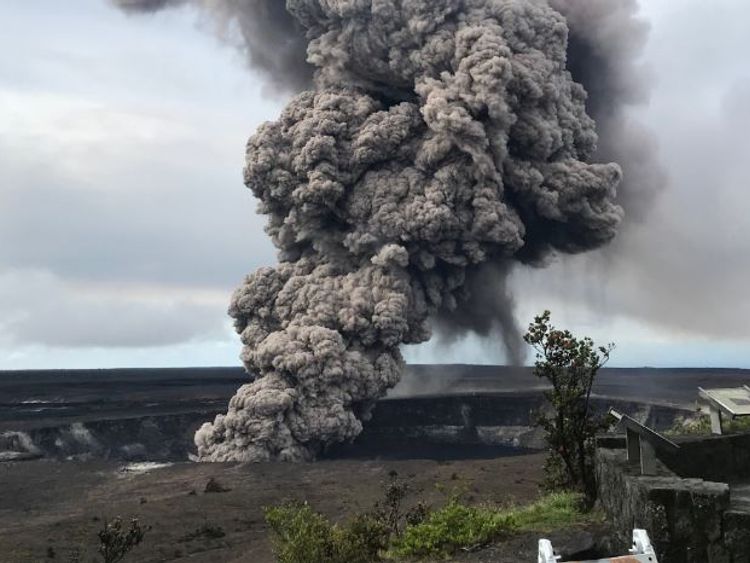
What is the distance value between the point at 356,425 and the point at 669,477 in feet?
86.8

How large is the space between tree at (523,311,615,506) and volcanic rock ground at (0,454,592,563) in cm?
244

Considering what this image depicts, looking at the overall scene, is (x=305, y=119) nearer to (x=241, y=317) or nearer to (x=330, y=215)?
(x=330, y=215)

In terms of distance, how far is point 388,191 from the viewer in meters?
35.9

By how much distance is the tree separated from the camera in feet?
39.0

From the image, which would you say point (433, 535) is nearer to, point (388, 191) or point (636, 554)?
point (636, 554)

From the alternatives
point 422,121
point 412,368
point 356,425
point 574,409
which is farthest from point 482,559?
point 412,368

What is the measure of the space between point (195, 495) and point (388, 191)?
57.4 ft

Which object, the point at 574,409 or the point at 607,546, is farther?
the point at 574,409

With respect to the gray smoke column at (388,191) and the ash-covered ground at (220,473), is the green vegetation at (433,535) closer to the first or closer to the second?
the ash-covered ground at (220,473)

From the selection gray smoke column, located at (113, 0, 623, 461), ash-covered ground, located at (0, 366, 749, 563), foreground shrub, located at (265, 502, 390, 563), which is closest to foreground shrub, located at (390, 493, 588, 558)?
ash-covered ground, located at (0, 366, 749, 563)

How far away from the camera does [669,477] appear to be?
7961 mm

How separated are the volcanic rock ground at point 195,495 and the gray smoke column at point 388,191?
4390 millimetres

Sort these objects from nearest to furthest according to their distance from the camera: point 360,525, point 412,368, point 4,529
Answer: point 360,525 → point 4,529 → point 412,368

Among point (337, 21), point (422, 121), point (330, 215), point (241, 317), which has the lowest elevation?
point (241, 317)
